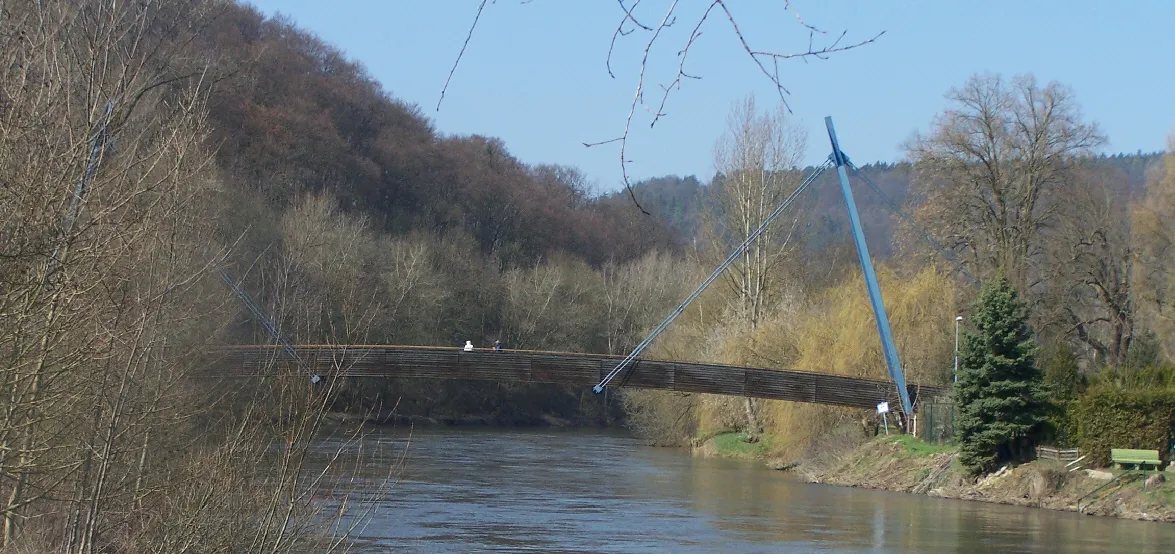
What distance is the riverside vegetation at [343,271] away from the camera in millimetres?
9445

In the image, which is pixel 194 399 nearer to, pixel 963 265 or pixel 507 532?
pixel 507 532

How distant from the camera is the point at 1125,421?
31.5 metres

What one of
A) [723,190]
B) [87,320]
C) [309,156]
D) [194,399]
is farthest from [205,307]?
[309,156]

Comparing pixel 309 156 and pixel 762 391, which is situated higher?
pixel 309 156

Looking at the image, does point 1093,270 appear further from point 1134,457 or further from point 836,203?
point 836,203

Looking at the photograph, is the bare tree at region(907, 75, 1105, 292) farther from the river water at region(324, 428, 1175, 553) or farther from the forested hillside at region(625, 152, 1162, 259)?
the forested hillside at region(625, 152, 1162, 259)

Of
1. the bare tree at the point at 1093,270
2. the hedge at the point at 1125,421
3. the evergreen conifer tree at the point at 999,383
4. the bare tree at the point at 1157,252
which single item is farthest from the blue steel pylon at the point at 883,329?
the bare tree at the point at 1157,252

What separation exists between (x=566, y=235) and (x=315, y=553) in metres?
73.9

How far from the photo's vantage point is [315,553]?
15.5 meters

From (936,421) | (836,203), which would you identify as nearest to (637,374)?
(936,421)

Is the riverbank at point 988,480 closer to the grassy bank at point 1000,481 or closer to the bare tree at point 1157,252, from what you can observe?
the grassy bank at point 1000,481

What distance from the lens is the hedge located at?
31250 millimetres

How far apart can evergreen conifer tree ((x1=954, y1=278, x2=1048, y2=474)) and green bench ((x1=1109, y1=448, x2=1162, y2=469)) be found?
2.68 metres

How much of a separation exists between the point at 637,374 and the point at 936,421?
32.7ft
